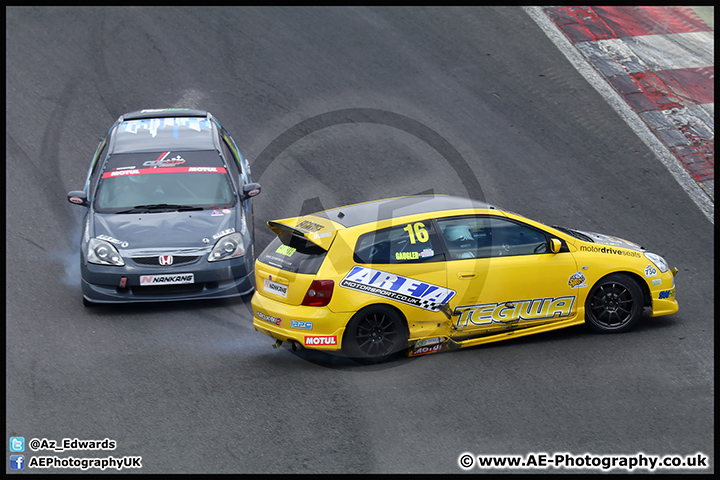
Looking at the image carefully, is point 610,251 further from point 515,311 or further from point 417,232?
point 417,232

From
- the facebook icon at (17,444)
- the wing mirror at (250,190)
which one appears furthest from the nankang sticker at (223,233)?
the facebook icon at (17,444)

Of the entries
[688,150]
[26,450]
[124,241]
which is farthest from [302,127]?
[26,450]

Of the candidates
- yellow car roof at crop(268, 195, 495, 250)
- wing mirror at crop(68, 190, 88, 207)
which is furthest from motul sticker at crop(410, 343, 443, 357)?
wing mirror at crop(68, 190, 88, 207)

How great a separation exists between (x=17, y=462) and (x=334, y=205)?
6675mm

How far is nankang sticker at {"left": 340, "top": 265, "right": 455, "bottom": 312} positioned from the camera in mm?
7320

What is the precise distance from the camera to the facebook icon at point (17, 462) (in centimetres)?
579

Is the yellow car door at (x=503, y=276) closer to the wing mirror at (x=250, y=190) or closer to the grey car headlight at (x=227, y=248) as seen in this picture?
the grey car headlight at (x=227, y=248)

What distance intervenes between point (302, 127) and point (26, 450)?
28.5 ft

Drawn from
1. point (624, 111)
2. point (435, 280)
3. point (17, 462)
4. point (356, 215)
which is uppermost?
point (624, 111)

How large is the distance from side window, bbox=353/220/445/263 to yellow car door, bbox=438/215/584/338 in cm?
16

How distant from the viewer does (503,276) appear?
7695 mm

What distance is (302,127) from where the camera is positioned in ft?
44.9

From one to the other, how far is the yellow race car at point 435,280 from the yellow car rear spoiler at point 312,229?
1 centimetres

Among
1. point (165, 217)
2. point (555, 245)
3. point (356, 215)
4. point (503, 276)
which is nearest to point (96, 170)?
point (165, 217)
